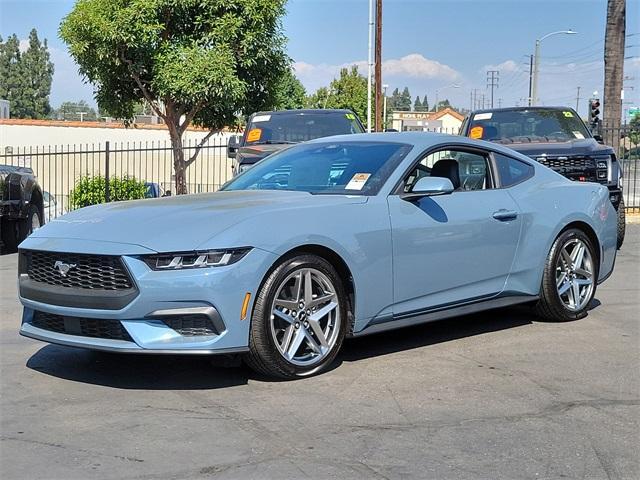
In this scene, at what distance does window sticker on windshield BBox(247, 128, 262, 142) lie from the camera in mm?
12820

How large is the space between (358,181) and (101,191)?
512 inches

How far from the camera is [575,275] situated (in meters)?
6.78

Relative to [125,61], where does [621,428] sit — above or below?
below

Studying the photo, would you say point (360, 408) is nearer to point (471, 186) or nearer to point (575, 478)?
point (575, 478)

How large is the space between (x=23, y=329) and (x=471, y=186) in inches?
128

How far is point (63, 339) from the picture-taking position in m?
4.80

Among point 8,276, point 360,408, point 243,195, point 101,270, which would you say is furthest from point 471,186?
point 8,276

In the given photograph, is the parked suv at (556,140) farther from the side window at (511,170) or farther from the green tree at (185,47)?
the green tree at (185,47)

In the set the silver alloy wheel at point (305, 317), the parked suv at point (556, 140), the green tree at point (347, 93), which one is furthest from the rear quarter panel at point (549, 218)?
the green tree at point (347, 93)

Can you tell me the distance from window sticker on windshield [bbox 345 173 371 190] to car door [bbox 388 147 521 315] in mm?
226

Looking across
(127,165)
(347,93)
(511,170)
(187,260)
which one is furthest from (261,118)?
(347,93)

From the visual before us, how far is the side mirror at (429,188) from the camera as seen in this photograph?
5.54 metres

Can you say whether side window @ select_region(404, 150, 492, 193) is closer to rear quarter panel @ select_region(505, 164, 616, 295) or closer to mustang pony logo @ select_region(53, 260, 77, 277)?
rear quarter panel @ select_region(505, 164, 616, 295)

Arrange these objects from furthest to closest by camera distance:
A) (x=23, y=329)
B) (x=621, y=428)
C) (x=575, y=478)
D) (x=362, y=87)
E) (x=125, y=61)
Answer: (x=362, y=87) → (x=125, y=61) → (x=23, y=329) → (x=621, y=428) → (x=575, y=478)
